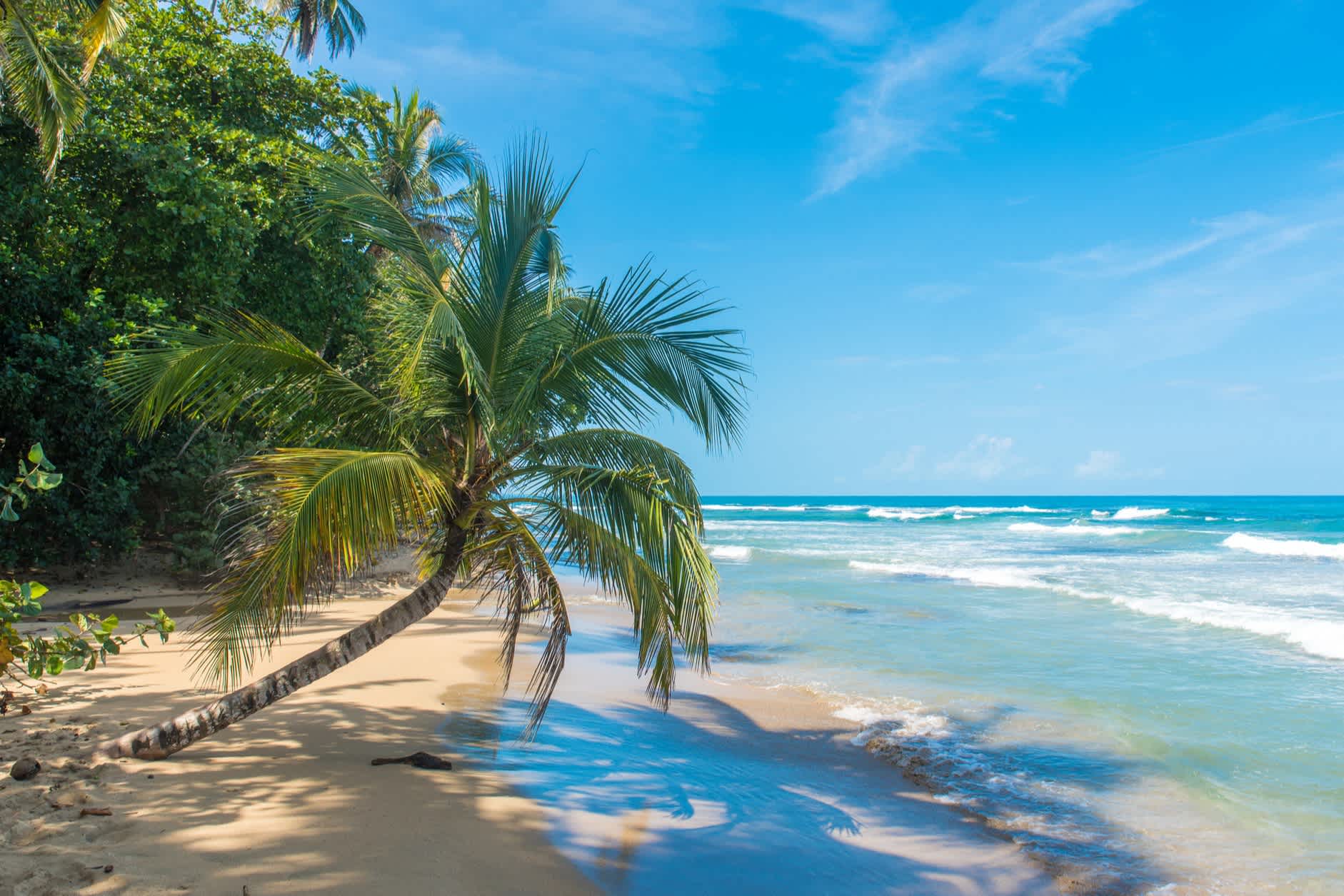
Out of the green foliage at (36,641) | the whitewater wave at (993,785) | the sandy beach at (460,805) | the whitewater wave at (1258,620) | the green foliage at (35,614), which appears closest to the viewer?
the green foliage at (35,614)

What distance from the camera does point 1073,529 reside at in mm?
41031

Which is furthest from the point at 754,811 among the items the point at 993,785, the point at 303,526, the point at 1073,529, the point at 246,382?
the point at 1073,529

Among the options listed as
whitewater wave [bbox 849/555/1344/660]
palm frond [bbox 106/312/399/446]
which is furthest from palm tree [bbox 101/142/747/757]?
whitewater wave [bbox 849/555/1344/660]

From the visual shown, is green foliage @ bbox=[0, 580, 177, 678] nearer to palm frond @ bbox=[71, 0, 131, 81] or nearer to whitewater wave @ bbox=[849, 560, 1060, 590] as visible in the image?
palm frond @ bbox=[71, 0, 131, 81]

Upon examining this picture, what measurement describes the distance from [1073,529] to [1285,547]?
1248cm

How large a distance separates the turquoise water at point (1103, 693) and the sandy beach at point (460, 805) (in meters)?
0.77

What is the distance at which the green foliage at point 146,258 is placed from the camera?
1066 cm

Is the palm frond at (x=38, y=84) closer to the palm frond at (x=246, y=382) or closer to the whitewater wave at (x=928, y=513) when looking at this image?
the palm frond at (x=246, y=382)

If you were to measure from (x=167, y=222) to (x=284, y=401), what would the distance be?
332 inches

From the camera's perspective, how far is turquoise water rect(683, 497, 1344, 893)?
5199mm

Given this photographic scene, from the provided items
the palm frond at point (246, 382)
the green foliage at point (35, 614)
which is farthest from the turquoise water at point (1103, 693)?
the green foliage at point (35, 614)

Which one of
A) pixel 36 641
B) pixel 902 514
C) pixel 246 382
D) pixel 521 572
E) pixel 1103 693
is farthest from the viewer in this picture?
pixel 902 514

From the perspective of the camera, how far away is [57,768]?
180 inches

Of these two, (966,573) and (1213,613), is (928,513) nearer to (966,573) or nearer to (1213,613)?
(966,573)
